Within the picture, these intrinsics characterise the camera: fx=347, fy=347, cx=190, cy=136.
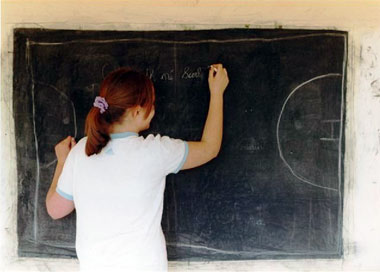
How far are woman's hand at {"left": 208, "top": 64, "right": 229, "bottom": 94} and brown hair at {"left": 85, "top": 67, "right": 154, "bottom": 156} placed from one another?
0.42 meters

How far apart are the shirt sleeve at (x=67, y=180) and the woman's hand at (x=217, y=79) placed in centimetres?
72

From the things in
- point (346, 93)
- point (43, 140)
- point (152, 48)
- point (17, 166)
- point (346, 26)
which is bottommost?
point (17, 166)

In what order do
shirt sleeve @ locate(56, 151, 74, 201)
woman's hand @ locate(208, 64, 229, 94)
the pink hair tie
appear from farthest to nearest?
woman's hand @ locate(208, 64, 229, 94)
shirt sleeve @ locate(56, 151, 74, 201)
the pink hair tie

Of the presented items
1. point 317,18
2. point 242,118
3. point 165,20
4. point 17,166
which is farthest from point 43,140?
point 317,18

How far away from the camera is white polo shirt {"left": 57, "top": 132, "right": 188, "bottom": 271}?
1354 mm

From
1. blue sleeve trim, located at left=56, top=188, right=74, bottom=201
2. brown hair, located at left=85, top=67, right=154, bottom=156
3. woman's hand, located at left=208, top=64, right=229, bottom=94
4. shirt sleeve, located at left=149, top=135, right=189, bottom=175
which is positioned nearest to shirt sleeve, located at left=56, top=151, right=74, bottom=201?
blue sleeve trim, located at left=56, top=188, right=74, bottom=201

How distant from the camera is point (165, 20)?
1708 millimetres

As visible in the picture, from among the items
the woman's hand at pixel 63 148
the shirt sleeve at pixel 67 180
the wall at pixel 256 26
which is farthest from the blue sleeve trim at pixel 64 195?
the wall at pixel 256 26

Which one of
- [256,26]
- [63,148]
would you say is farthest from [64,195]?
[256,26]

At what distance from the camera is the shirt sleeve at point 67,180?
145 centimetres

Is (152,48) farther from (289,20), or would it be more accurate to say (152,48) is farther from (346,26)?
(346,26)

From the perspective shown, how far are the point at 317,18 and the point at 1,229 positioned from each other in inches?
75.9

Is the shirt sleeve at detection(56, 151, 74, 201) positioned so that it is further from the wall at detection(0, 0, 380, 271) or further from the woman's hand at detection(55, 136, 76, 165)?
the wall at detection(0, 0, 380, 271)

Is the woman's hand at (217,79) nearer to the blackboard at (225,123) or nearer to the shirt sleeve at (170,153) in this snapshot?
the blackboard at (225,123)
